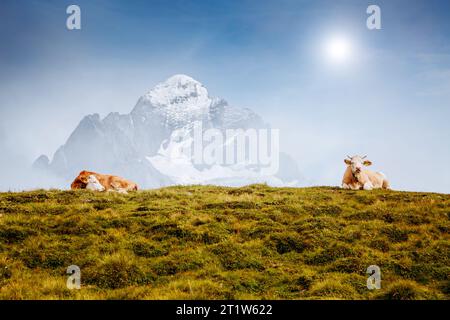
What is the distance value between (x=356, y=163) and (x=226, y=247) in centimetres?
1512

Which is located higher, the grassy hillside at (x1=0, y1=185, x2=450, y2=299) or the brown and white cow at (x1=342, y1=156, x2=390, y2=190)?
the brown and white cow at (x1=342, y1=156, x2=390, y2=190)

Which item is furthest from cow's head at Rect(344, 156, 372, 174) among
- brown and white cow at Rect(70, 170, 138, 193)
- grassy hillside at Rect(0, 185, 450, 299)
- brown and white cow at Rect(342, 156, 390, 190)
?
brown and white cow at Rect(70, 170, 138, 193)

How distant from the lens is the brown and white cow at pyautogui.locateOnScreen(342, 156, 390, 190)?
27281mm

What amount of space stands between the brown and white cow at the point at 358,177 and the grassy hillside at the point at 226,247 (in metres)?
4.79

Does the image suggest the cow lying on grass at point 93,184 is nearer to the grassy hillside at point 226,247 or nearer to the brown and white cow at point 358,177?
the grassy hillside at point 226,247

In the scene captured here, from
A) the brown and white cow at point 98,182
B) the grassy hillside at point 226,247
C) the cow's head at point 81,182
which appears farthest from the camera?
the cow's head at point 81,182

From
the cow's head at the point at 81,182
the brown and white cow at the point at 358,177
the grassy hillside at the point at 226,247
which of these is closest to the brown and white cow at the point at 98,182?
the cow's head at the point at 81,182

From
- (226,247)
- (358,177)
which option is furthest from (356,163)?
(226,247)

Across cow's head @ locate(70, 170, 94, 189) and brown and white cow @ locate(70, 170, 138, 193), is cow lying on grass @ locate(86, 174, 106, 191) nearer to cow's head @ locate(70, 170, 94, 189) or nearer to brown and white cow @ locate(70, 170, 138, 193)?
brown and white cow @ locate(70, 170, 138, 193)

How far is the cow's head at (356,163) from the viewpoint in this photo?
2730 cm

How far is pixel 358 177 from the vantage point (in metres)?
27.3

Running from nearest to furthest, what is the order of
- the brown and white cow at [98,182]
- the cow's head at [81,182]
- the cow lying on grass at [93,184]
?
the cow lying on grass at [93,184] < the brown and white cow at [98,182] < the cow's head at [81,182]

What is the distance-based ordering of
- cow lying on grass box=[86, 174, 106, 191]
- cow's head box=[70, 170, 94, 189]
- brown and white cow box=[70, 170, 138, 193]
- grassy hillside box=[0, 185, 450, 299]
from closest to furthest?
grassy hillside box=[0, 185, 450, 299], cow lying on grass box=[86, 174, 106, 191], brown and white cow box=[70, 170, 138, 193], cow's head box=[70, 170, 94, 189]

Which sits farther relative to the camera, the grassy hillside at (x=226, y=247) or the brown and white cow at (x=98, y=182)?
the brown and white cow at (x=98, y=182)
